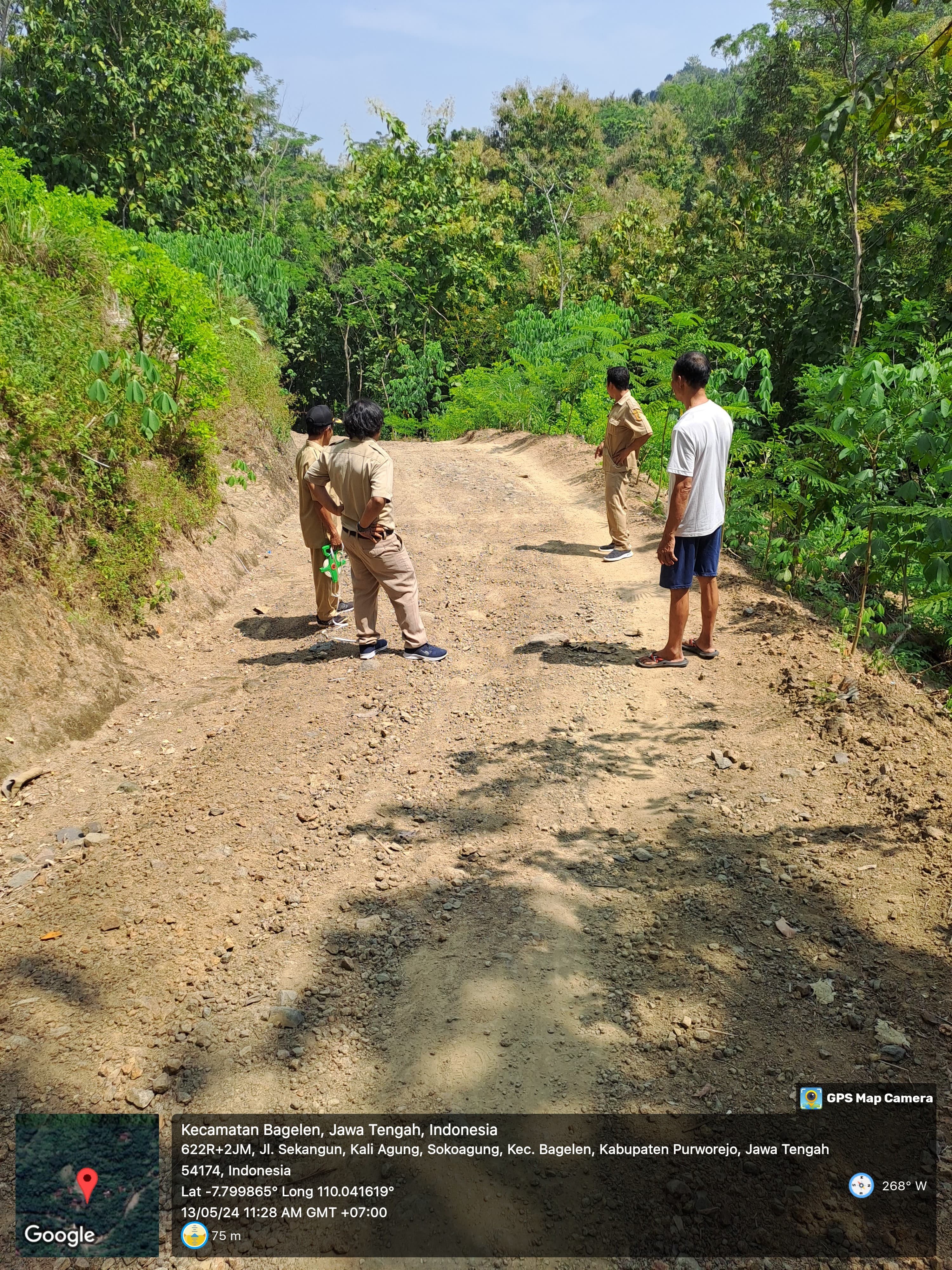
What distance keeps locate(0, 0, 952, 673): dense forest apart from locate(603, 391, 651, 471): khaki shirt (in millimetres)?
864

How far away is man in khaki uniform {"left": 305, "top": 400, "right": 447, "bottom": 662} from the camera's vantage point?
17.2 ft

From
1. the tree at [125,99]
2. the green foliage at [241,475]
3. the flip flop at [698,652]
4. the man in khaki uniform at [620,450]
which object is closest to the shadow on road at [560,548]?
the man in khaki uniform at [620,450]

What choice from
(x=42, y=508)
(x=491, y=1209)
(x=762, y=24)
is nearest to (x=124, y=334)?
(x=42, y=508)

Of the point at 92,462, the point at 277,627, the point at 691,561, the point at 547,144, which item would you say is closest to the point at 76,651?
the point at 92,462

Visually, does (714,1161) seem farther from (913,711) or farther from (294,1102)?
(913,711)

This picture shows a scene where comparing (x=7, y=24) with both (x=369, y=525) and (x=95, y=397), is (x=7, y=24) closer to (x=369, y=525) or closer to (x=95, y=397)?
(x=95, y=397)

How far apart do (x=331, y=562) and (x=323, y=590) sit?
0.30 m

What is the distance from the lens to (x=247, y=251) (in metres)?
17.1

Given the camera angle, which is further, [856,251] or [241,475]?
[856,251]

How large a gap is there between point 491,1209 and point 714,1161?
0.65m

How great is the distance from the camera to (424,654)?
229 inches

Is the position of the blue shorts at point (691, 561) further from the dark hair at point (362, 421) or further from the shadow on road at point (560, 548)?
the shadow on road at point (560, 548)

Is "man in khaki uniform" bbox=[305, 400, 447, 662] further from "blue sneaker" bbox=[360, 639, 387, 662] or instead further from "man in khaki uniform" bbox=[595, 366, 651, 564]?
"man in khaki uniform" bbox=[595, 366, 651, 564]

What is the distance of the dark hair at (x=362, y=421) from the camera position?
5227 mm
